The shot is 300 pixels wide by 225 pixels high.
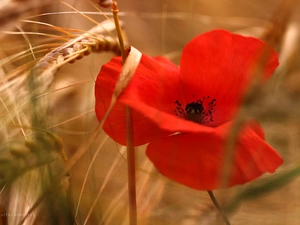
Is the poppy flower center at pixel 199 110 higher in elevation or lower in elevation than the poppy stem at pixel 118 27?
lower

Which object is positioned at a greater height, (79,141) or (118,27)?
(118,27)

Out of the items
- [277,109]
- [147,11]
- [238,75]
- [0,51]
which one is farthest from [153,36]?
[277,109]

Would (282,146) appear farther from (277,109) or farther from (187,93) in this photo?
(277,109)

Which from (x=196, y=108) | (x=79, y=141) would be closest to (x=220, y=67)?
(x=196, y=108)

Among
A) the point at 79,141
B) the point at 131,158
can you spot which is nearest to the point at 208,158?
the point at 131,158

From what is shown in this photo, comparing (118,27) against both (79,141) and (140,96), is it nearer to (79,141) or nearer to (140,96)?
(140,96)

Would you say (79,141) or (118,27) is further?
(79,141)
